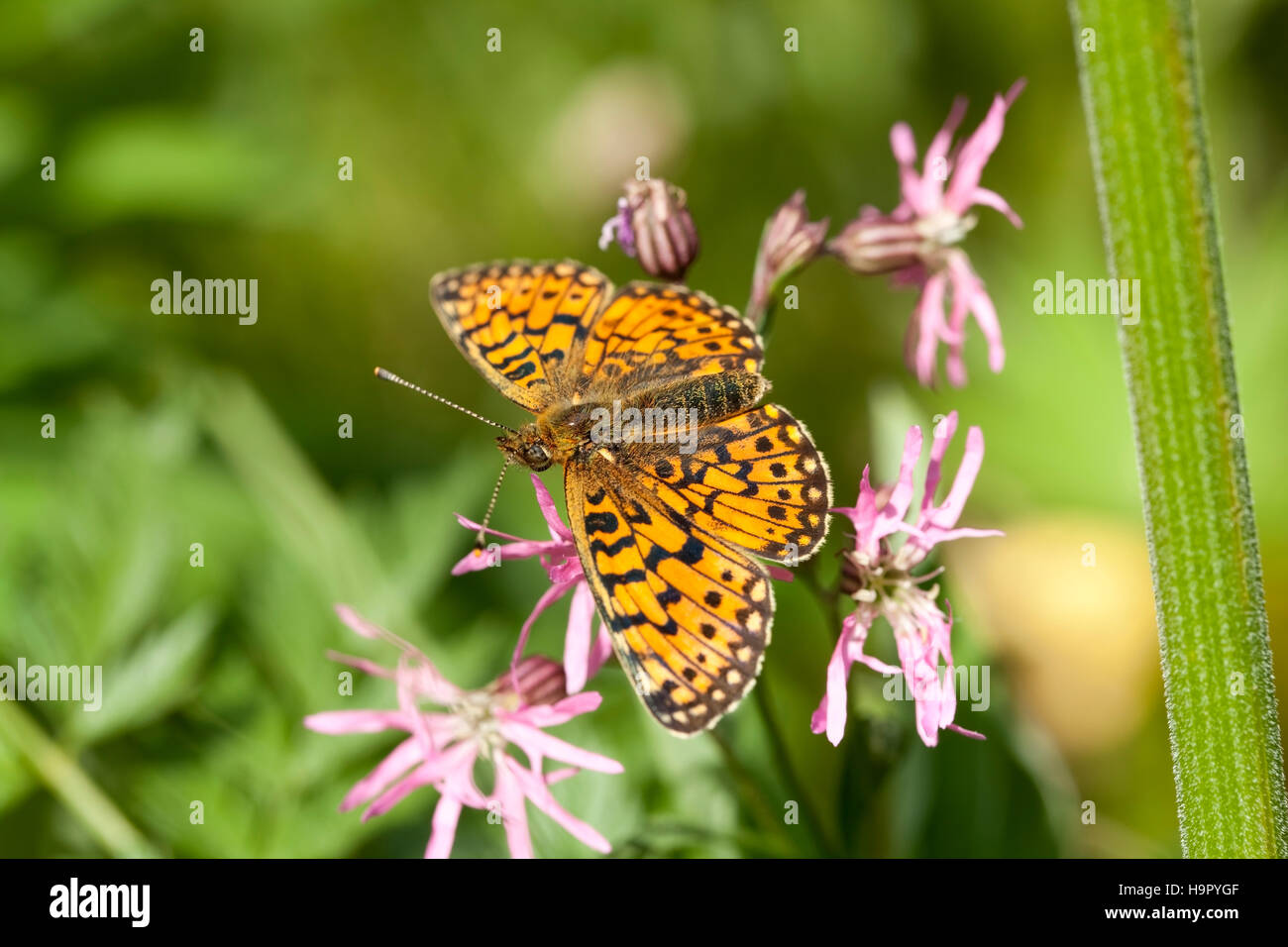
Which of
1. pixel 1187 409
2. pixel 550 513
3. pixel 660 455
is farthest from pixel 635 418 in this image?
pixel 1187 409

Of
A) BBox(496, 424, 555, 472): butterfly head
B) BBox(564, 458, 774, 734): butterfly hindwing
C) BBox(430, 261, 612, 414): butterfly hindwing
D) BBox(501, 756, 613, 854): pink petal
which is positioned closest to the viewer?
BBox(564, 458, 774, 734): butterfly hindwing

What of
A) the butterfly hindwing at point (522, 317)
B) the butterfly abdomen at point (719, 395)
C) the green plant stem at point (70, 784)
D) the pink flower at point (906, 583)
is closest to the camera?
the pink flower at point (906, 583)

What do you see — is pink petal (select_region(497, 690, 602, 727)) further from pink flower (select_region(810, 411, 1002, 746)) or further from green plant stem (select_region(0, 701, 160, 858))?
green plant stem (select_region(0, 701, 160, 858))

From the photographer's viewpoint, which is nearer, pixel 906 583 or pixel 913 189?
pixel 906 583

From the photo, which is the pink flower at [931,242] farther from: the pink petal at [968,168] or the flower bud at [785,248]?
the flower bud at [785,248]

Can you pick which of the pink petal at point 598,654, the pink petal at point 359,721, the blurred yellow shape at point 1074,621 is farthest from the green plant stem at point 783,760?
the blurred yellow shape at point 1074,621

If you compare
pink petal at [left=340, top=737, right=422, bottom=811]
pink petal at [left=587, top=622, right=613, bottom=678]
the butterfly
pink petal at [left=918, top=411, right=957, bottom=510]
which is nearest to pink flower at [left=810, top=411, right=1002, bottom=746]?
pink petal at [left=918, top=411, right=957, bottom=510]

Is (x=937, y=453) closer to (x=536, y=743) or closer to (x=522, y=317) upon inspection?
(x=536, y=743)
